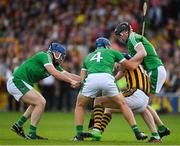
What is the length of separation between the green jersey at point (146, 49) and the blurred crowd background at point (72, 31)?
11.0 m

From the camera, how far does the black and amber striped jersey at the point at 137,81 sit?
597 inches

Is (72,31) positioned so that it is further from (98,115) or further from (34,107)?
(98,115)

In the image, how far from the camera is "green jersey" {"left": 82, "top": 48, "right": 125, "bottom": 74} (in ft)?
48.4

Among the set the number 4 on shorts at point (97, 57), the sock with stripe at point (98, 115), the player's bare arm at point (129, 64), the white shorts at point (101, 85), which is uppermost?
the number 4 on shorts at point (97, 57)

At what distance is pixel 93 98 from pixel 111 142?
99 cm

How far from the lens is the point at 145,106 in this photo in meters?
15.1

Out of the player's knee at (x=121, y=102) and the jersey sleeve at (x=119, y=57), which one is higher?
the jersey sleeve at (x=119, y=57)

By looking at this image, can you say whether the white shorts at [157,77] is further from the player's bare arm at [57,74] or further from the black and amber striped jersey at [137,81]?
the player's bare arm at [57,74]

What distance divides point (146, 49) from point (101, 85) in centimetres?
177

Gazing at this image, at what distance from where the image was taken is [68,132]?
18234 mm

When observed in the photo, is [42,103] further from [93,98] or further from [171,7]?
[171,7]

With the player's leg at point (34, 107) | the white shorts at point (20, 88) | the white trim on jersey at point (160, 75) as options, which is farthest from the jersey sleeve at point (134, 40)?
the white shorts at point (20, 88)

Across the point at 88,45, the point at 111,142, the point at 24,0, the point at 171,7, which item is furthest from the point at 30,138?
the point at 24,0

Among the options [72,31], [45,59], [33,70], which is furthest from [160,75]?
[72,31]
